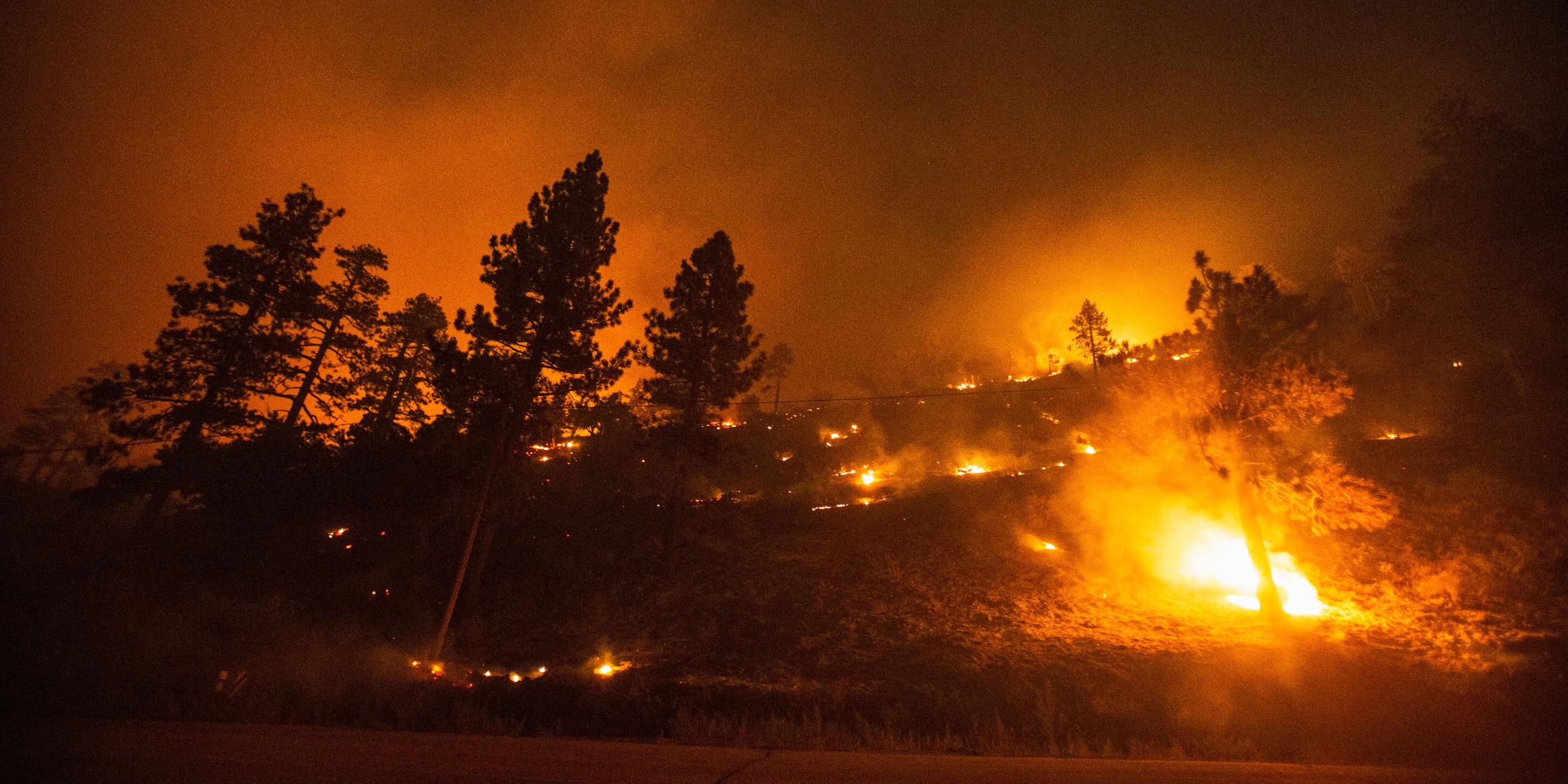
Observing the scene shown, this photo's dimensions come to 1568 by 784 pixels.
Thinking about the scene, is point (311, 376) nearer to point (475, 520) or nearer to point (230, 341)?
point (230, 341)

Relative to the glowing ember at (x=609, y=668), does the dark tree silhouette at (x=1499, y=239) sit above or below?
above

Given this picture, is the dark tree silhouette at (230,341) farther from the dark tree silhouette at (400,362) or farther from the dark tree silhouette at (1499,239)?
the dark tree silhouette at (1499,239)

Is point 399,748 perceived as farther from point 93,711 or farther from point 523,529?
point 523,529

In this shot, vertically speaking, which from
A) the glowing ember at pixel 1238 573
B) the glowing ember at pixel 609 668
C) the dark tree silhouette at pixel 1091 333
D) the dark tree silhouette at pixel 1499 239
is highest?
the dark tree silhouette at pixel 1091 333

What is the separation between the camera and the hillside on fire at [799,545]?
10.8 metres

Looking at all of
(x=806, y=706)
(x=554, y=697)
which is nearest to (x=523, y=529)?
(x=554, y=697)

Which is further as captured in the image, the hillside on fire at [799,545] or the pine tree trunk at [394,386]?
the pine tree trunk at [394,386]

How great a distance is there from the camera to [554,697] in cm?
1219

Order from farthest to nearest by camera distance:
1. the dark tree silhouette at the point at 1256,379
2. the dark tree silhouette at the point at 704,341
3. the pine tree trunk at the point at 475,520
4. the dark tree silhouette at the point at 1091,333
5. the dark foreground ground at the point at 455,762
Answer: the dark tree silhouette at the point at 1091,333
the dark tree silhouette at the point at 704,341
the dark tree silhouette at the point at 1256,379
the pine tree trunk at the point at 475,520
the dark foreground ground at the point at 455,762

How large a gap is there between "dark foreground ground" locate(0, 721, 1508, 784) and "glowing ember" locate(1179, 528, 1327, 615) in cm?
1379

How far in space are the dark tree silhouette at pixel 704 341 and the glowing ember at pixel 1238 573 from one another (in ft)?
60.4

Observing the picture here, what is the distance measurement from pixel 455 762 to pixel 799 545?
63.5 feet

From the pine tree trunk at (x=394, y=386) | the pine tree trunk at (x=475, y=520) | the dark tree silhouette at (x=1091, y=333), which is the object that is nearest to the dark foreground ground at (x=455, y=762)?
the pine tree trunk at (x=475, y=520)

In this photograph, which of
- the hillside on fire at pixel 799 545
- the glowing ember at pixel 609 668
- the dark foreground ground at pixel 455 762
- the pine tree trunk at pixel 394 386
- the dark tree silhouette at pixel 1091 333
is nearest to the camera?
the dark foreground ground at pixel 455 762
